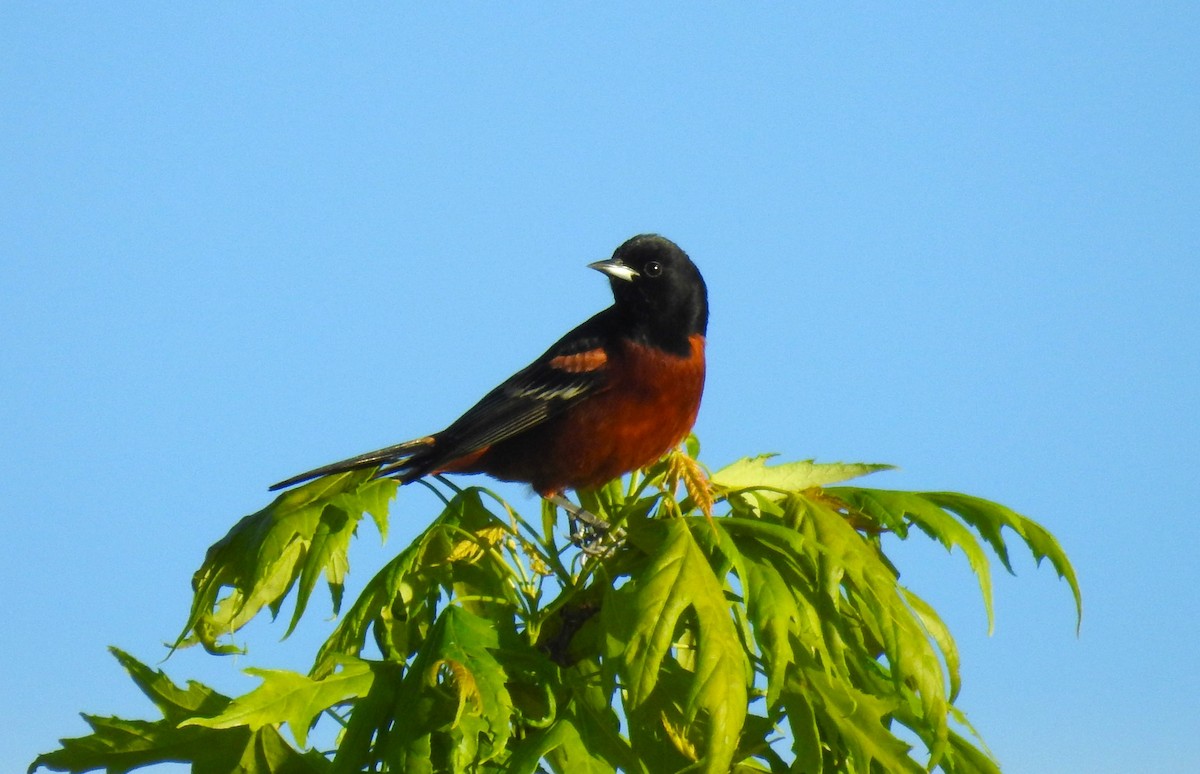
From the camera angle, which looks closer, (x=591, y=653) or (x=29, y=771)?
(x=591, y=653)

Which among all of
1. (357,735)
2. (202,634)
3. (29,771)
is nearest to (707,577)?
(357,735)

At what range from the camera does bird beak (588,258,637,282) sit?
5.65 meters

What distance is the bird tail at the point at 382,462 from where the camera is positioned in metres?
4.27

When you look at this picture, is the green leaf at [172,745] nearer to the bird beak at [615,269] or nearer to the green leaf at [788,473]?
the green leaf at [788,473]

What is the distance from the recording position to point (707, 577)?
3234 mm

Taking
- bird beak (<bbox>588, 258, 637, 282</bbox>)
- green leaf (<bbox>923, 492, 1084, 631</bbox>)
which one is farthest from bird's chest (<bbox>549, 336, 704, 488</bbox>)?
green leaf (<bbox>923, 492, 1084, 631</bbox>)

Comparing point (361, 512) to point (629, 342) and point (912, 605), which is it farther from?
point (629, 342)

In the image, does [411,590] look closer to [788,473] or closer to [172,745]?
[172,745]

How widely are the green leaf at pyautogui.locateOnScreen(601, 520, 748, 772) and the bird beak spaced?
2487 millimetres

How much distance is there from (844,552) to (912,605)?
1.18 ft

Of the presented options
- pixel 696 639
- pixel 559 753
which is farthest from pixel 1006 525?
pixel 559 753

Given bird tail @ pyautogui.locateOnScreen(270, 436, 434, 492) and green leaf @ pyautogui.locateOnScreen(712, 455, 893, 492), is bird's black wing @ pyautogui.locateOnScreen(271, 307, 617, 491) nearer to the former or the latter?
bird tail @ pyautogui.locateOnScreen(270, 436, 434, 492)

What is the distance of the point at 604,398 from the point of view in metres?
5.25

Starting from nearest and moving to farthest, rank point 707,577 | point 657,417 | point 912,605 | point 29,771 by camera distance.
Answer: point 707,577 < point 912,605 < point 29,771 < point 657,417
